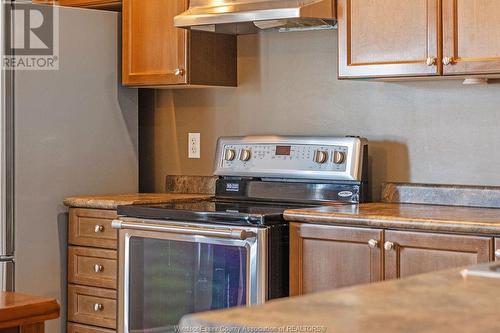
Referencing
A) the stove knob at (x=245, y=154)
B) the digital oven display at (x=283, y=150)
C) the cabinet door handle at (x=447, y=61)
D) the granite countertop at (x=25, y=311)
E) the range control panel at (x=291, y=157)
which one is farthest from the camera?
the stove knob at (x=245, y=154)

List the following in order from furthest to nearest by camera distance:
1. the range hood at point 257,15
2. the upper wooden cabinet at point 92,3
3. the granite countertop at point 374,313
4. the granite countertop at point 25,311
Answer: the upper wooden cabinet at point 92,3
the range hood at point 257,15
the granite countertop at point 25,311
the granite countertop at point 374,313

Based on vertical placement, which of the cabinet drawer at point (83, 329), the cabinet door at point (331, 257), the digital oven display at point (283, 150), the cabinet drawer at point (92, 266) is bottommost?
the cabinet drawer at point (83, 329)

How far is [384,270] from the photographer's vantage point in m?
2.84

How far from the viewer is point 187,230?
3201mm

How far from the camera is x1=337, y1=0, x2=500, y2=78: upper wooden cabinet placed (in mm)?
2895

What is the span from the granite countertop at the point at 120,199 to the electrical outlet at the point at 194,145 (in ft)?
0.74

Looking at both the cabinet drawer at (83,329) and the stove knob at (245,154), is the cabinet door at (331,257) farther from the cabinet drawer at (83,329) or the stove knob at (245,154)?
the cabinet drawer at (83,329)

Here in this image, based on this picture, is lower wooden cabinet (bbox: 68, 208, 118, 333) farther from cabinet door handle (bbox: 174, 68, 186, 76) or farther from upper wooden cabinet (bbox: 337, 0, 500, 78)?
upper wooden cabinet (bbox: 337, 0, 500, 78)

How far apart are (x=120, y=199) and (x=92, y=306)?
0.46 m

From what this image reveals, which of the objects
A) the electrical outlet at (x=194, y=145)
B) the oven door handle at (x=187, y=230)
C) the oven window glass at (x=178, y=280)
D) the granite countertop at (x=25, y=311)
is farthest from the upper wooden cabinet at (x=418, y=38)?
the granite countertop at (x=25, y=311)

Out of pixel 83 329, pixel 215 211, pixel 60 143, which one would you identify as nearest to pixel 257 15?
pixel 215 211

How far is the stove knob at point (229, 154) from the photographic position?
374cm

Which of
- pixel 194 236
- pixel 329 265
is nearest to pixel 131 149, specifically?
pixel 194 236

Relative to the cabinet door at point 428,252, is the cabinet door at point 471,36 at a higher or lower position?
higher
